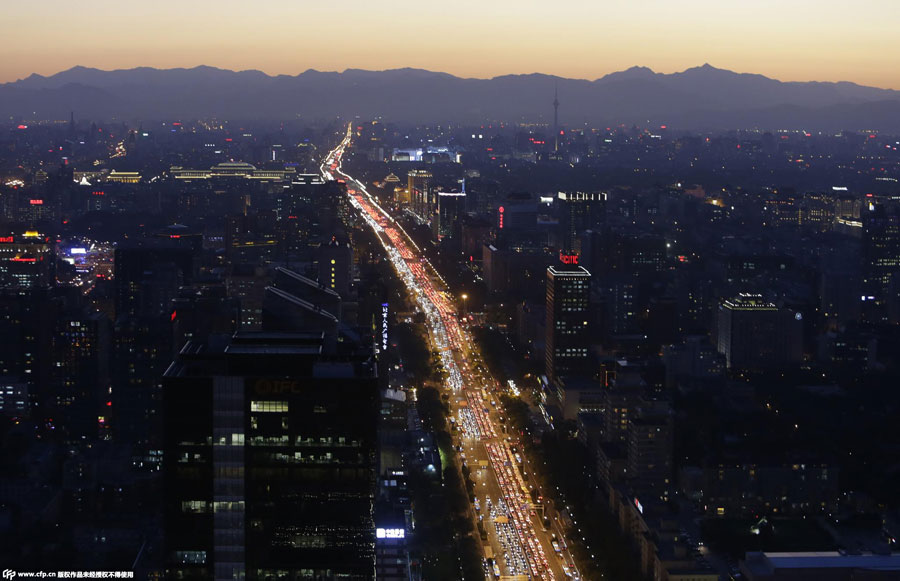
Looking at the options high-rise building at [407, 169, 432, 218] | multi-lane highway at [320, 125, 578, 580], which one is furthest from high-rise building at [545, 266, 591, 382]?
high-rise building at [407, 169, 432, 218]

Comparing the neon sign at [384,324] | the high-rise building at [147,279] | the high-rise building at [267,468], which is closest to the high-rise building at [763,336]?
the neon sign at [384,324]

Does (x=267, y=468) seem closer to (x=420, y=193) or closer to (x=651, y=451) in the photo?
(x=651, y=451)

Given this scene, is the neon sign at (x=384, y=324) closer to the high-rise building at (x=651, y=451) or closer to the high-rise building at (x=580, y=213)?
the high-rise building at (x=651, y=451)

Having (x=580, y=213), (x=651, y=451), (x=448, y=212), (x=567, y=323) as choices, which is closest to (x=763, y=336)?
(x=567, y=323)

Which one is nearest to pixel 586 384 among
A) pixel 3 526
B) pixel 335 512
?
pixel 3 526

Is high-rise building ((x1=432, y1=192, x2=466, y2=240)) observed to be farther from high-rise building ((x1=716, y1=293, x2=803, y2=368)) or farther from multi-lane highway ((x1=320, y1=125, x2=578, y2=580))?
high-rise building ((x1=716, y1=293, x2=803, y2=368))

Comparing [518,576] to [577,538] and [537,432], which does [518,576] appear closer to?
[577,538]
